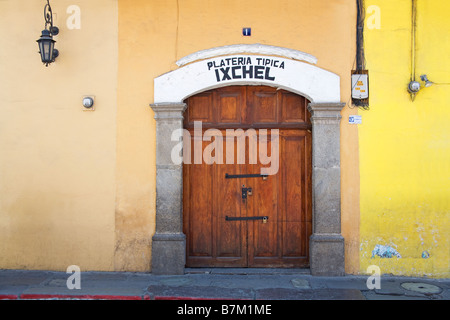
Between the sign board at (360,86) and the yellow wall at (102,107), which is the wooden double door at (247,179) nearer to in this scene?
the yellow wall at (102,107)

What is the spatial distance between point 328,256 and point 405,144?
6.34 ft

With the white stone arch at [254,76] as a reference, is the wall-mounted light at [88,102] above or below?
below

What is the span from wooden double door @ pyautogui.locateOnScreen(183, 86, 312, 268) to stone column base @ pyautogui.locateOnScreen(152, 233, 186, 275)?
10.9 inches

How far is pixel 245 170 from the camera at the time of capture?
608 centimetres

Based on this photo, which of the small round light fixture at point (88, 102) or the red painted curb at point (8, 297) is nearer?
the red painted curb at point (8, 297)

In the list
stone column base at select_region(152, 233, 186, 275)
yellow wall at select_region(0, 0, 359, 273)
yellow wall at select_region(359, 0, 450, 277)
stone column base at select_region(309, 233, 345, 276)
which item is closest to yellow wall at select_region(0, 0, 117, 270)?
yellow wall at select_region(0, 0, 359, 273)

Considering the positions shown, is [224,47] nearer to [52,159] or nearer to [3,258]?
[52,159]

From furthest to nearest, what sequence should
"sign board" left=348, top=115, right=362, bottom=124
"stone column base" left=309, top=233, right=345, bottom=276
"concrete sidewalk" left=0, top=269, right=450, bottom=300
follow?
1. "sign board" left=348, top=115, right=362, bottom=124
2. "stone column base" left=309, top=233, right=345, bottom=276
3. "concrete sidewalk" left=0, top=269, right=450, bottom=300

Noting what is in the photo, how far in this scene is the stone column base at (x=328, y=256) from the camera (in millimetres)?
5707

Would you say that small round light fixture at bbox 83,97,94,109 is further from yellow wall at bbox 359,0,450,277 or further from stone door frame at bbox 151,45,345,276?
yellow wall at bbox 359,0,450,277

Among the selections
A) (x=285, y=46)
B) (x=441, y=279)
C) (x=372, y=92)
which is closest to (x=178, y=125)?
(x=285, y=46)

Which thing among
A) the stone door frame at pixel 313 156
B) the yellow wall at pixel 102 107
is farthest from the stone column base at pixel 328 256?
the yellow wall at pixel 102 107

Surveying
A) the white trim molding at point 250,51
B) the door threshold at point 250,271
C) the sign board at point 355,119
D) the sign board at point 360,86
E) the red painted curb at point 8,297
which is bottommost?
the red painted curb at point 8,297

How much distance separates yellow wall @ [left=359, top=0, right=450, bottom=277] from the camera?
5.75 m
